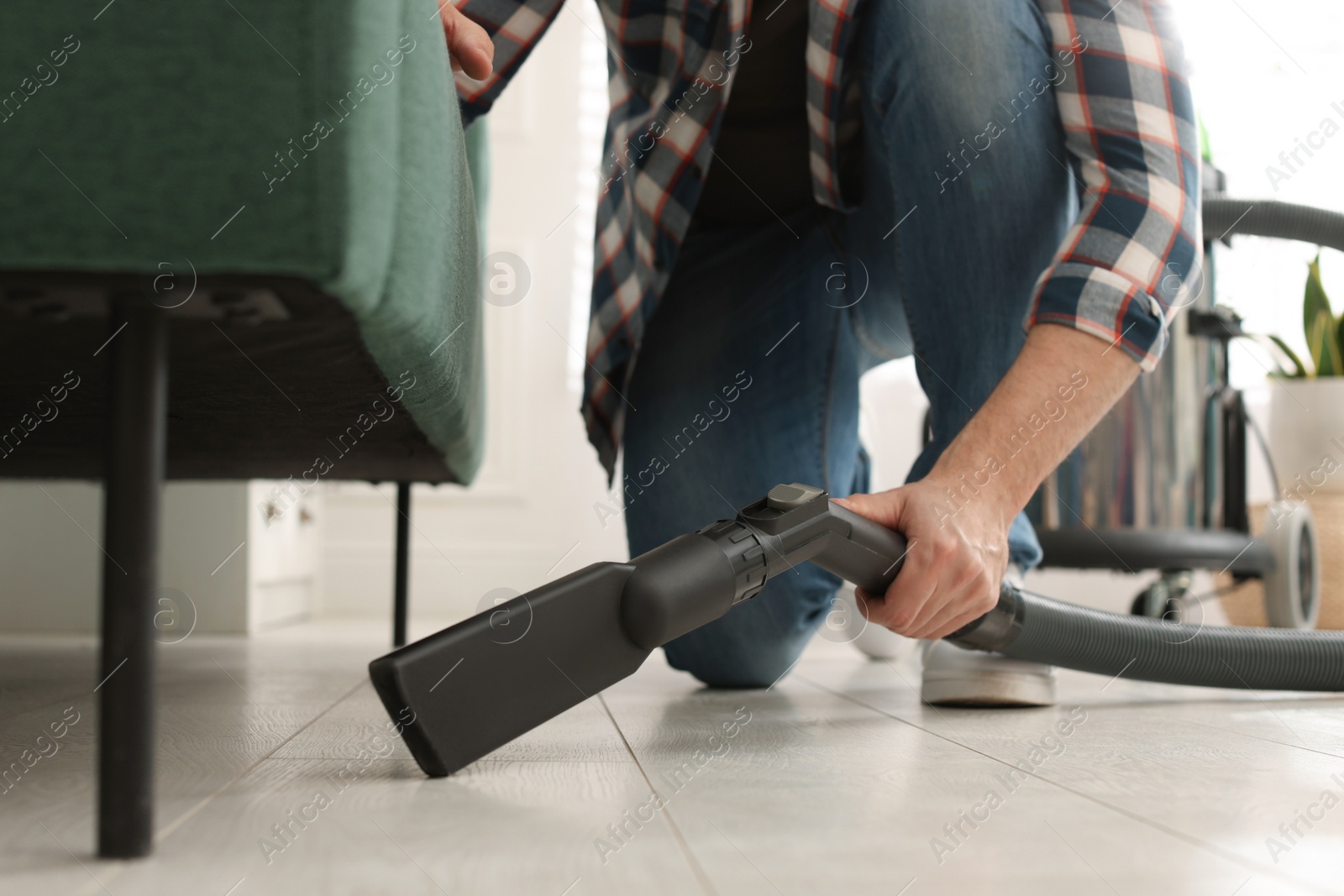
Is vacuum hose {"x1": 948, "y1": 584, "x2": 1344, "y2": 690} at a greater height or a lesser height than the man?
lesser

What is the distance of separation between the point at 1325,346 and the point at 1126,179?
1.41 m

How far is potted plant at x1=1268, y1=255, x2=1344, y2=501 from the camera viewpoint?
1.65 m

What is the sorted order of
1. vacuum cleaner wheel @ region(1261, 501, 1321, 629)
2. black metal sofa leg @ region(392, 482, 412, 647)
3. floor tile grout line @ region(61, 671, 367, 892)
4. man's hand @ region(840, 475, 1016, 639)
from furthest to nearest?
vacuum cleaner wheel @ region(1261, 501, 1321, 629) < black metal sofa leg @ region(392, 482, 412, 647) < man's hand @ region(840, 475, 1016, 639) < floor tile grout line @ region(61, 671, 367, 892)

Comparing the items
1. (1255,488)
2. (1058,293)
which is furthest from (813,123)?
(1255,488)

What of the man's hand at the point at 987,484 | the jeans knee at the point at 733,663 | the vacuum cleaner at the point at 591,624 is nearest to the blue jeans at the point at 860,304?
the jeans knee at the point at 733,663

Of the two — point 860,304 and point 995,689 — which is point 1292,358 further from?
point 995,689

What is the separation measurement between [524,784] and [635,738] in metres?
0.16

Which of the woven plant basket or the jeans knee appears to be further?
the woven plant basket

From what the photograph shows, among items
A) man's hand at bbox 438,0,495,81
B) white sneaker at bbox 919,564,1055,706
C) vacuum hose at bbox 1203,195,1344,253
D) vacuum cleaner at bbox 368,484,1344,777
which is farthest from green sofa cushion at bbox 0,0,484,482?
vacuum hose at bbox 1203,195,1344,253

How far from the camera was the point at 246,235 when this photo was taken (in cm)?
34

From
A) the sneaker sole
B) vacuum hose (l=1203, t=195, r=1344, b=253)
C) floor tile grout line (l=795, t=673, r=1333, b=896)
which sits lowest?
the sneaker sole

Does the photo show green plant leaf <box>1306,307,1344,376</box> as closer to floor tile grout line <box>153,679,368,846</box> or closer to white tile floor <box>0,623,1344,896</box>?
white tile floor <box>0,623,1344,896</box>

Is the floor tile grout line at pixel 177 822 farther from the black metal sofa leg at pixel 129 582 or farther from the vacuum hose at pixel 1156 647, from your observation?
the vacuum hose at pixel 1156 647

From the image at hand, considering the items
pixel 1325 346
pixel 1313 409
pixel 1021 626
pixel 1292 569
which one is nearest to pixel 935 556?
pixel 1021 626
